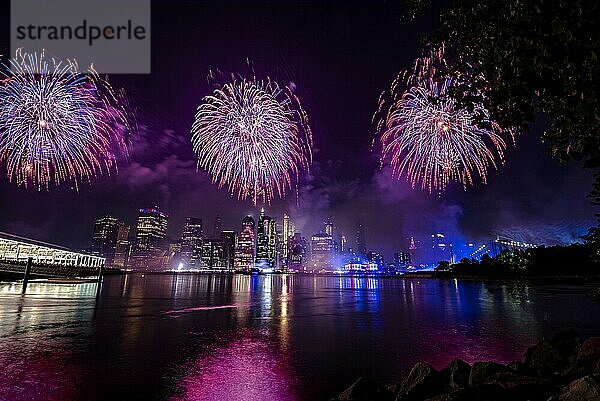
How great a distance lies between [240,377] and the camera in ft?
43.0

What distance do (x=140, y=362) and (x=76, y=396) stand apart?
4266 mm

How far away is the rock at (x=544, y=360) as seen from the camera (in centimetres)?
1093

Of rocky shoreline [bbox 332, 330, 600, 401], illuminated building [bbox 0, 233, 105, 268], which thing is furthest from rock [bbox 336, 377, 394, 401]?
illuminated building [bbox 0, 233, 105, 268]

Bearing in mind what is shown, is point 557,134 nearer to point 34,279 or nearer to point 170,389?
point 170,389

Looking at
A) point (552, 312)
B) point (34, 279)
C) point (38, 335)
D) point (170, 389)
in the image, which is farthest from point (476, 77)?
point (34, 279)

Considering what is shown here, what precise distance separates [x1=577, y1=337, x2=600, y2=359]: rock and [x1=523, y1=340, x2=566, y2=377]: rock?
636 mm

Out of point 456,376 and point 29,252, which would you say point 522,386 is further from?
point 29,252

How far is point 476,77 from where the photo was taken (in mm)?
10539

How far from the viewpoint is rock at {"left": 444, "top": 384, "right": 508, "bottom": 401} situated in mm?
7191

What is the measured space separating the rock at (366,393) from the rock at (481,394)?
6.61 ft

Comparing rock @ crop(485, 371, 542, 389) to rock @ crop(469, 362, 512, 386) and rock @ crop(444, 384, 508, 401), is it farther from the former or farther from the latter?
rock @ crop(469, 362, 512, 386)

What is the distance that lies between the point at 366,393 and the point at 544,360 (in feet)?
20.8

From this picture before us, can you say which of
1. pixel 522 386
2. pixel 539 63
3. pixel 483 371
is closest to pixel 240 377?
pixel 483 371

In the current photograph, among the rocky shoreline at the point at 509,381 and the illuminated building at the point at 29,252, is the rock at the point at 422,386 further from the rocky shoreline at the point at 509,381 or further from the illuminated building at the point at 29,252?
the illuminated building at the point at 29,252
